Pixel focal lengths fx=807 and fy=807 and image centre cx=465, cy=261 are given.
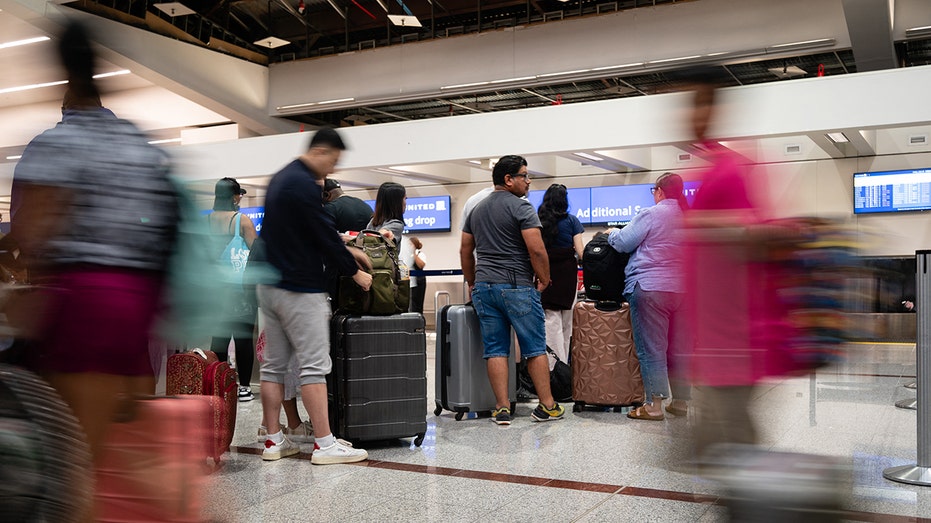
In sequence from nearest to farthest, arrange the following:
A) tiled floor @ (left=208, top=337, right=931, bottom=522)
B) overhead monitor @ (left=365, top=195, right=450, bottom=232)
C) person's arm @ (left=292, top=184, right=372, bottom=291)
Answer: tiled floor @ (left=208, top=337, right=931, bottom=522) → person's arm @ (left=292, top=184, right=372, bottom=291) → overhead monitor @ (left=365, top=195, right=450, bottom=232)

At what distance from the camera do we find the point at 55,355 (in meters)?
1.76

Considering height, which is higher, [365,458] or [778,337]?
[778,337]

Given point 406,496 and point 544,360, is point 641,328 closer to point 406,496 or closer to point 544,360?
point 544,360

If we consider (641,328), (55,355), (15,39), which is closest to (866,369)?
(641,328)

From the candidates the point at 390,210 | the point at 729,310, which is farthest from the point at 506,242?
the point at 729,310

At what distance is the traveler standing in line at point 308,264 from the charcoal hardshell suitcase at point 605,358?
2.04m

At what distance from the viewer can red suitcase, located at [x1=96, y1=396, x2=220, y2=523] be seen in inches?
73.8

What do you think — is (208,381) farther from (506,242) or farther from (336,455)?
(506,242)

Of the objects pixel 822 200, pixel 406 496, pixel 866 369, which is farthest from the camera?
pixel 822 200

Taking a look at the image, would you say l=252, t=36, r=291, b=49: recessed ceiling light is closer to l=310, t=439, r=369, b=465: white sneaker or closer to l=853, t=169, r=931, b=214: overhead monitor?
l=853, t=169, r=931, b=214: overhead monitor

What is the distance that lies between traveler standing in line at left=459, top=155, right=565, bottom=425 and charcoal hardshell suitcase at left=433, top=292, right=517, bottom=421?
0.58 ft

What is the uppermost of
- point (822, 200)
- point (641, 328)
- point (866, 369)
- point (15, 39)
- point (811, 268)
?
point (15, 39)

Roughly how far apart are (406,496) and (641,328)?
2.42 meters

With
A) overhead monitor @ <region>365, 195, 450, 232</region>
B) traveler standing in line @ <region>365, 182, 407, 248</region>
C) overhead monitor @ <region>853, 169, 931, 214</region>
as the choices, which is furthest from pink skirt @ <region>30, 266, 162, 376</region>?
overhead monitor @ <region>365, 195, 450, 232</region>
